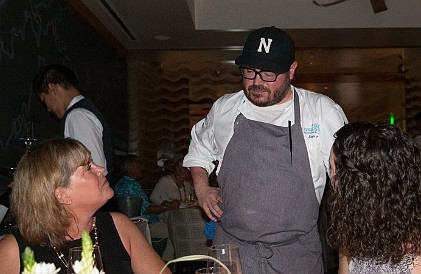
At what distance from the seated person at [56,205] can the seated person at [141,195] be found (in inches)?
134

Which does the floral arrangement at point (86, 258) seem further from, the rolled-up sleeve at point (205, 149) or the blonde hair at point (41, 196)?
the rolled-up sleeve at point (205, 149)

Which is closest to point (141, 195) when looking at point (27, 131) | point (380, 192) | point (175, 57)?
point (27, 131)

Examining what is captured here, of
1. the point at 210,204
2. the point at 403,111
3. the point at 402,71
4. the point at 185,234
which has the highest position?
the point at 402,71

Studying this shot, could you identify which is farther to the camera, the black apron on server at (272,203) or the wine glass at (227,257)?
the black apron on server at (272,203)

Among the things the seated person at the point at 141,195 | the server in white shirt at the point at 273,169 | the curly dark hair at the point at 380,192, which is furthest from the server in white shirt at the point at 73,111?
the seated person at the point at 141,195

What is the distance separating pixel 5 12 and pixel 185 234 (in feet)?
6.33

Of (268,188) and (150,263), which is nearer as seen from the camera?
(150,263)

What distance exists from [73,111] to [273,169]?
145 centimetres

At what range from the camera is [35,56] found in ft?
14.4

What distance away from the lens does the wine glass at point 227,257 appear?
1.15 m

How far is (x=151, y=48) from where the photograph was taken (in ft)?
27.2

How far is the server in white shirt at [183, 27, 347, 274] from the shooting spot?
2266 millimetres

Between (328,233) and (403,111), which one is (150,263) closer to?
(328,233)

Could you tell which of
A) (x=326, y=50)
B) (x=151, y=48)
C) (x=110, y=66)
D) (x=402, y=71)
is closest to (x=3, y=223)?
(x=110, y=66)
